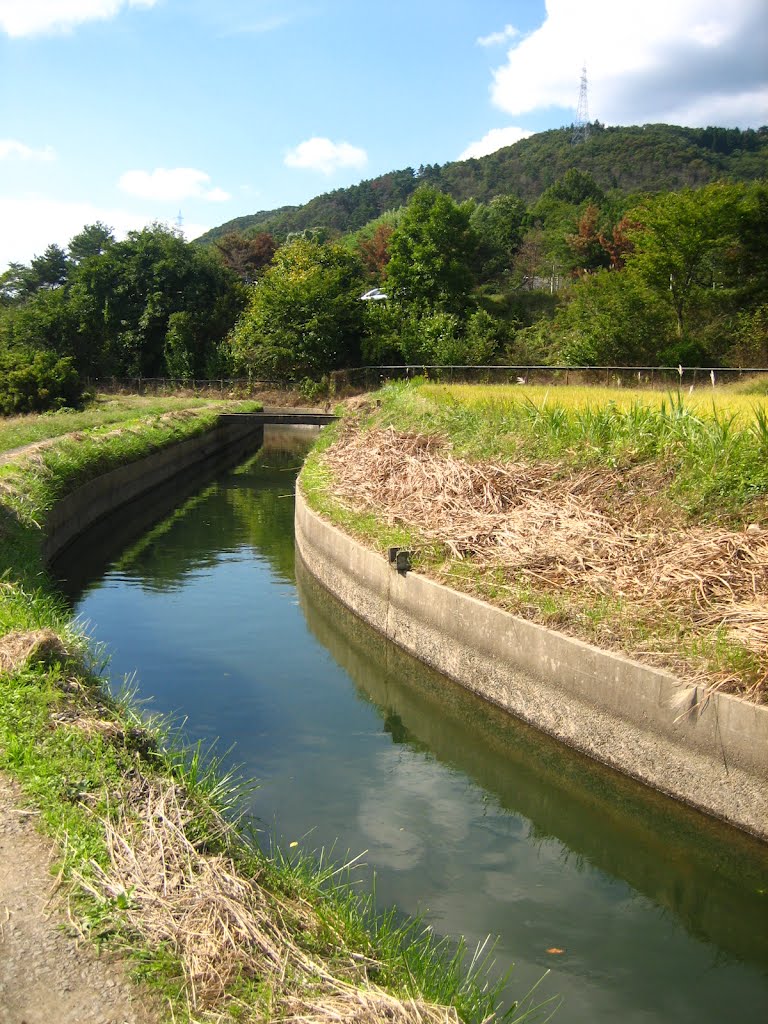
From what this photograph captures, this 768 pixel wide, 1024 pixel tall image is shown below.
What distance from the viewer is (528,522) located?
10.5 meters

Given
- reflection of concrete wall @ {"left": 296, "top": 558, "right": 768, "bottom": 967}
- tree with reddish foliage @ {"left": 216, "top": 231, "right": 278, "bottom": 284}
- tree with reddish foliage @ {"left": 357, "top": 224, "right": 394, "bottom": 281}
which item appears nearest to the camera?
reflection of concrete wall @ {"left": 296, "top": 558, "right": 768, "bottom": 967}

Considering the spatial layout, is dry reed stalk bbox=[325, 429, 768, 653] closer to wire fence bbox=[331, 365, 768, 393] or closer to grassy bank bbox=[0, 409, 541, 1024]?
grassy bank bbox=[0, 409, 541, 1024]

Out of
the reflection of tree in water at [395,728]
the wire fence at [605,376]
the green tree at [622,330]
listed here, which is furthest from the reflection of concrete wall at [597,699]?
the green tree at [622,330]

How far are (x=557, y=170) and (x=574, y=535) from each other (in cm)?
12239

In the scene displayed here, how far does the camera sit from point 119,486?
65.2ft

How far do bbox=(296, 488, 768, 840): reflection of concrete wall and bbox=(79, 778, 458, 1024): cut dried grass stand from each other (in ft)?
10.9

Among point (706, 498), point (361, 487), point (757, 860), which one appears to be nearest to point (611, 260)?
point (361, 487)

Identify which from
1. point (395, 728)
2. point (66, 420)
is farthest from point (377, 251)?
point (395, 728)

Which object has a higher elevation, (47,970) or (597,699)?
(47,970)

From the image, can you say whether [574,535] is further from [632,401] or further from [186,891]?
[186,891]

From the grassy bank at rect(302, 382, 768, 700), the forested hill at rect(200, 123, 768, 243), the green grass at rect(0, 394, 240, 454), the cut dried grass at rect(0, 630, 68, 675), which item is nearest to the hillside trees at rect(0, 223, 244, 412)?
the green grass at rect(0, 394, 240, 454)

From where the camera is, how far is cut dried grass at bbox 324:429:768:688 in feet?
25.8

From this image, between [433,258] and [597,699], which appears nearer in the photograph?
[597,699]

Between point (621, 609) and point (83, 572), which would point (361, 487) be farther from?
point (621, 609)
